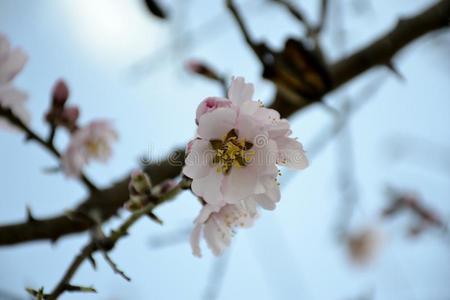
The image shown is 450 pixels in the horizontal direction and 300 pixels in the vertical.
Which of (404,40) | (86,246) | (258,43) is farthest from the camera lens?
(404,40)

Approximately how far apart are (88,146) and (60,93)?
283 mm

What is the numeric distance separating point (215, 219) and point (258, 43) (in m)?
0.61

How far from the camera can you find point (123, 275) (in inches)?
33.3

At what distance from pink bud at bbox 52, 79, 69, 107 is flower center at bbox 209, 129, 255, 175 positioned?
68 cm

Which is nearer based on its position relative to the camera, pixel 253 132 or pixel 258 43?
pixel 253 132

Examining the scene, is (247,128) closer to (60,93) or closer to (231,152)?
(231,152)

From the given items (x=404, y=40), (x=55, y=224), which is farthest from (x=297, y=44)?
(x=55, y=224)

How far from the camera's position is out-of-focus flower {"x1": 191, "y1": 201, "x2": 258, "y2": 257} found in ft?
3.33

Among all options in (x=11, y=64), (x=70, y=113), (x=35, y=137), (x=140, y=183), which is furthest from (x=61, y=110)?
(x=140, y=183)

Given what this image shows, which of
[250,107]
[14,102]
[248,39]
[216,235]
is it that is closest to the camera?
[250,107]

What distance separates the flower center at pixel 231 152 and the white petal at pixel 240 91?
8 centimetres

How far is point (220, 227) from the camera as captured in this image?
1.05 meters

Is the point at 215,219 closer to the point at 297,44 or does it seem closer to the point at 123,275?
the point at 123,275

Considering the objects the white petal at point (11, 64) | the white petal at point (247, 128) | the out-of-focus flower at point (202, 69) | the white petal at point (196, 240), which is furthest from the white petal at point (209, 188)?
the out-of-focus flower at point (202, 69)
